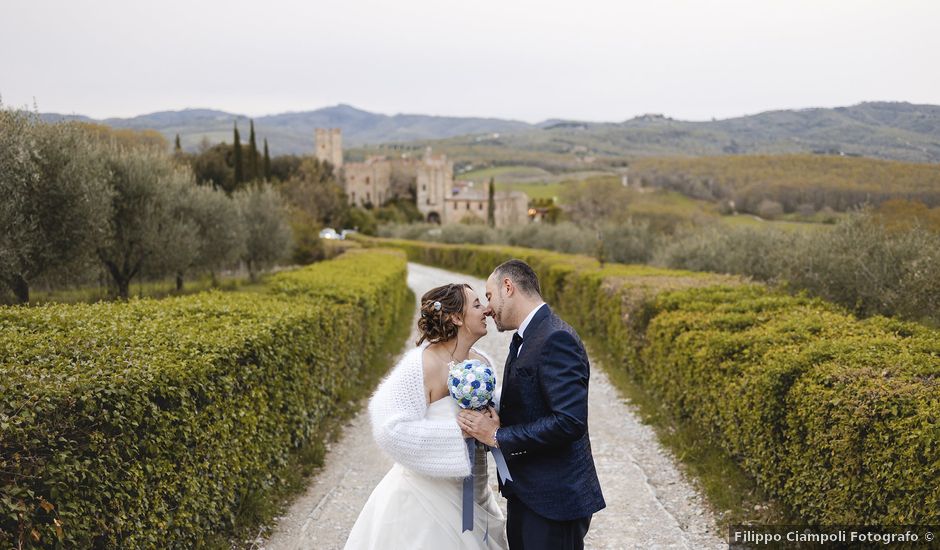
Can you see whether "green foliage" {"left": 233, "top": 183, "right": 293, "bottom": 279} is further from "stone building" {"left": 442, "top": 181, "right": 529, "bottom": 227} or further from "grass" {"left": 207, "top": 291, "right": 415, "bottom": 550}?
"stone building" {"left": 442, "top": 181, "right": 529, "bottom": 227}

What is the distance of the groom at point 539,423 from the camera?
332cm

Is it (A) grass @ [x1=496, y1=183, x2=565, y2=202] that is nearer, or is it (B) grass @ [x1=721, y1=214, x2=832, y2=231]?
(B) grass @ [x1=721, y1=214, x2=832, y2=231]

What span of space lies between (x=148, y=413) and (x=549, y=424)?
102 inches

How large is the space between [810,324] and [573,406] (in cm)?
507

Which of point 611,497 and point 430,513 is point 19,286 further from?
point 430,513

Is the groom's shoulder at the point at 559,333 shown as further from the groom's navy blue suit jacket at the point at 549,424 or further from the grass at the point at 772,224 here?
the grass at the point at 772,224

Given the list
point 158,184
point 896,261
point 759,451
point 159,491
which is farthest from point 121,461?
point 158,184

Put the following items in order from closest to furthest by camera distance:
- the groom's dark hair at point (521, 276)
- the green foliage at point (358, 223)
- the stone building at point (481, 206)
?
the groom's dark hair at point (521, 276) → the green foliage at point (358, 223) → the stone building at point (481, 206)

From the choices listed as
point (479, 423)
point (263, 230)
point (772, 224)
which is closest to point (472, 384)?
point (479, 423)

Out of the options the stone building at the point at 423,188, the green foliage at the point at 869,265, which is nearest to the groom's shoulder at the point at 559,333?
the green foliage at the point at 869,265

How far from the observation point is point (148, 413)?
4.19m

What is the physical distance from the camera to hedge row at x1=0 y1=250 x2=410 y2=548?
3285 mm

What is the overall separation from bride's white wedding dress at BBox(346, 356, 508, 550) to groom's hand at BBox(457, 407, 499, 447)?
0.11m

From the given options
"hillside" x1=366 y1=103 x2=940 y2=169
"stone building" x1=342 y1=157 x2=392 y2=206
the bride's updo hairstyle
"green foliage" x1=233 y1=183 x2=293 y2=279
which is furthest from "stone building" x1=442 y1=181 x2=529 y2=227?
the bride's updo hairstyle
